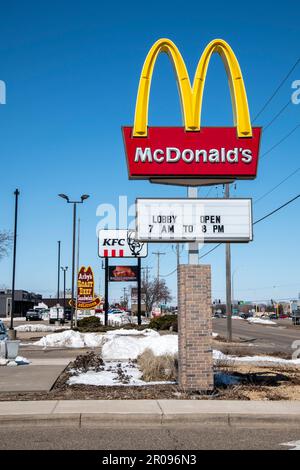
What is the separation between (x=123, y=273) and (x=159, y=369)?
84.3 ft

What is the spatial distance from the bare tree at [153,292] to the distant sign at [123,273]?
4507cm

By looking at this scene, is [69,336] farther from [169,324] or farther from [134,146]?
[134,146]

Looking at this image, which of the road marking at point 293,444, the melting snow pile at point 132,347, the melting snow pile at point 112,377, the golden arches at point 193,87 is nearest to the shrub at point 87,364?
the melting snow pile at point 112,377

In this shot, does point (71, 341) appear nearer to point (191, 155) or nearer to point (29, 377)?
point (29, 377)

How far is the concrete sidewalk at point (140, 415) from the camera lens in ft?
29.2

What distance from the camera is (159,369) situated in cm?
1395

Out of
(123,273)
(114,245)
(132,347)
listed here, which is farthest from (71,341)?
(114,245)

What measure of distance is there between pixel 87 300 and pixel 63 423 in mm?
34284

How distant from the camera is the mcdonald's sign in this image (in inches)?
480

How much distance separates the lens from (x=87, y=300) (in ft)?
141

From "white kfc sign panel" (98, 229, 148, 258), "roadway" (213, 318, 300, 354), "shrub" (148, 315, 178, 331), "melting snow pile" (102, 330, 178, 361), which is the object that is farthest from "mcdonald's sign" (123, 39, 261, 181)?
"shrub" (148, 315, 178, 331)

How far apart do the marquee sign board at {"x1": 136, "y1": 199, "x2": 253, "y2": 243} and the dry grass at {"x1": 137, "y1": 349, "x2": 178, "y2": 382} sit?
12.2 feet

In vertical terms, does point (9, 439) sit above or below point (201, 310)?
below

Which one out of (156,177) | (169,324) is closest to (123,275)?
(169,324)
